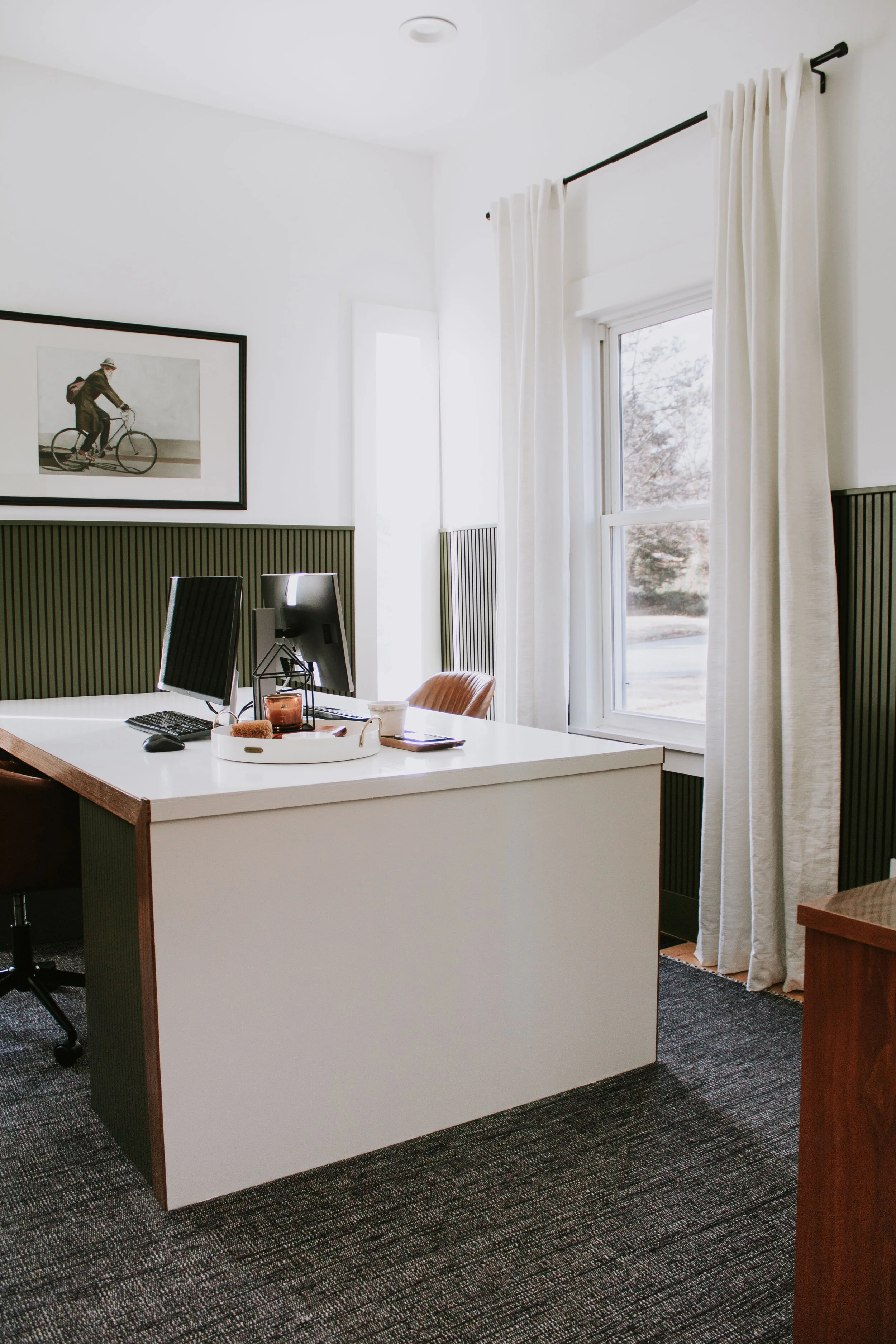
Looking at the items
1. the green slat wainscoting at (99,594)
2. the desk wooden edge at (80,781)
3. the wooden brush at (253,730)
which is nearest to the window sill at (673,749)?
the wooden brush at (253,730)

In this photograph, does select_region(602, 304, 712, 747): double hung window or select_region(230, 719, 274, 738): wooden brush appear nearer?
select_region(230, 719, 274, 738): wooden brush

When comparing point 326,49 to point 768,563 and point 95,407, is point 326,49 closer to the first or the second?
point 95,407

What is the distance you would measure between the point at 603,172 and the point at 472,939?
2.86 m

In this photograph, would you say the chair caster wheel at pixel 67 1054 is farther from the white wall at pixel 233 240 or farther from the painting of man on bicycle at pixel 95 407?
the painting of man on bicycle at pixel 95 407

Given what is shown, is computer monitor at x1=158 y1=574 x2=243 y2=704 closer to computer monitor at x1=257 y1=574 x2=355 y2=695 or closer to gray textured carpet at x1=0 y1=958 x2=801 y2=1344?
computer monitor at x1=257 y1=574 x2=355 y2=695

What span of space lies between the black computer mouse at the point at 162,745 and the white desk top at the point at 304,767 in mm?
A: 14

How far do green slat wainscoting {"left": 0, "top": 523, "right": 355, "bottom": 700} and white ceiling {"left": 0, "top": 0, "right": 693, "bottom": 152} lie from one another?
1656 millimetres

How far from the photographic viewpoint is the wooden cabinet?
124 cm

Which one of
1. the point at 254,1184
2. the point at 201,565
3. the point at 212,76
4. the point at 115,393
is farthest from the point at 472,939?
the point at 212,76

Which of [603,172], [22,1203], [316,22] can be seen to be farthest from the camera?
[603,172]

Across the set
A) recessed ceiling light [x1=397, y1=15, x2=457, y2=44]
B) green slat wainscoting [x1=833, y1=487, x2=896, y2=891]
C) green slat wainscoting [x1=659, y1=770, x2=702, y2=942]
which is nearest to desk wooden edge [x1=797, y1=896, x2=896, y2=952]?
green slat wainscoting [x1=833, y1=487, x2=896, y2=891]

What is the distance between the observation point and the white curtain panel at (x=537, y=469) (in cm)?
380

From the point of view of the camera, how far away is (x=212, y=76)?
3.82m

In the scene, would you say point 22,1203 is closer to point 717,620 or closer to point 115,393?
point 717,620
